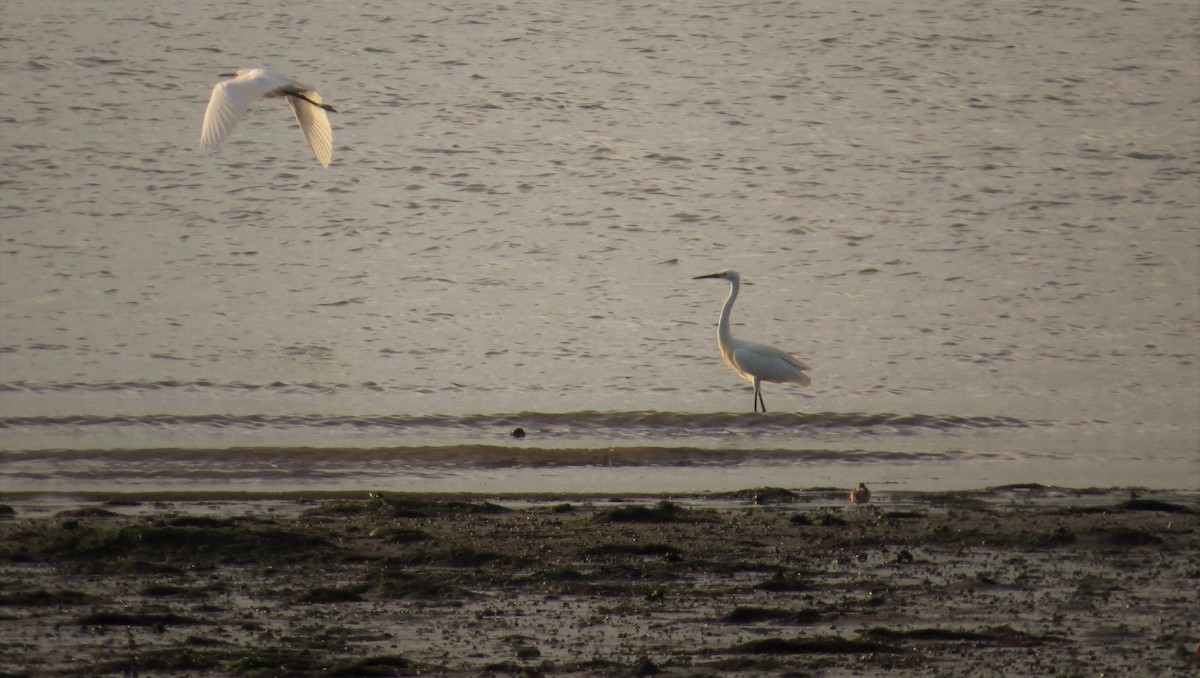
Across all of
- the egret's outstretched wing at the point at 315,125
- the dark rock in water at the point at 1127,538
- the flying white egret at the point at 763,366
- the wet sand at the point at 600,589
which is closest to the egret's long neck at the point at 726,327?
the flying white egret at the point at 763,366

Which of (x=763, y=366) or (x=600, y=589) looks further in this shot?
(x=763, y=366)

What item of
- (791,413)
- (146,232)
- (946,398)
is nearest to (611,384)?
(791,413)

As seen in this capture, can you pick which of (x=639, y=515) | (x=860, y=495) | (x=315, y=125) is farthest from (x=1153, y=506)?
(x=315, y=125)

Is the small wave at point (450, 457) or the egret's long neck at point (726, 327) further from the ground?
the egret's long neck at point (726, 327)

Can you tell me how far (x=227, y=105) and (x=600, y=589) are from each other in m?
5.17

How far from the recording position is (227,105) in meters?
9.42

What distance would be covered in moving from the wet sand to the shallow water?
1.49 m

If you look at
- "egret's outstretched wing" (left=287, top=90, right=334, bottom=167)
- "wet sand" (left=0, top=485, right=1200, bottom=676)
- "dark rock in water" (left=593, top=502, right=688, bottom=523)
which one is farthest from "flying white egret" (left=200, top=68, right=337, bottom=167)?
"dark rock in water" (left=593, top=502, right=688, bottom=523)

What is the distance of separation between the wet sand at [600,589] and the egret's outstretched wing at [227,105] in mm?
2686

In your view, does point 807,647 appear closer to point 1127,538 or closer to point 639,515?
point 639,515

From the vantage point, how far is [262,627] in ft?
16.6

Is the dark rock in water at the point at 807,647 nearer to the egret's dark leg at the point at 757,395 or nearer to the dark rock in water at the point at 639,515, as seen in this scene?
the dark rock in water at the point at 639,515

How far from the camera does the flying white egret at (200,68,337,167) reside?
920 centimetres

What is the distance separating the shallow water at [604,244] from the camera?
9.74m
